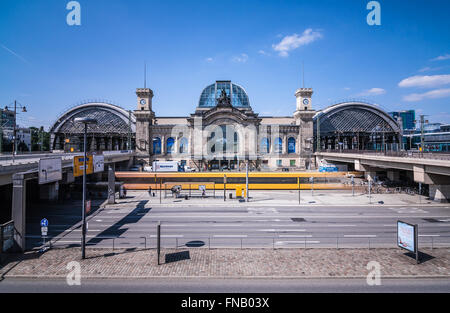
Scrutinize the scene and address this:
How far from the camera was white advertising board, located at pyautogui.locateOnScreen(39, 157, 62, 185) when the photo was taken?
69.2 feet

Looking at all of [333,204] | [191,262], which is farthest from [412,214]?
[191,262]

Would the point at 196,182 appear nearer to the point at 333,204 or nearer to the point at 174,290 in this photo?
the point at 333,204

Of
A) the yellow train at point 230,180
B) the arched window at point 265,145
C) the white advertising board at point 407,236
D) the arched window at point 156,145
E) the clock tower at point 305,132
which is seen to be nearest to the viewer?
the white advertising board at point 407,236

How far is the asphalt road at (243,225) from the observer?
71.7ft

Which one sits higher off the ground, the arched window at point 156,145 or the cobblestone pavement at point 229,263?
the arched window at point 156,145

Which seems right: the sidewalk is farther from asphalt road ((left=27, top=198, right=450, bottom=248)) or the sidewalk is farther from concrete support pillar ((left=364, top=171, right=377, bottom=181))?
concrete support pillar ((left=364, top=171, right=377, bottom=181))

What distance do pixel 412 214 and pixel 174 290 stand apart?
3287 centimetres

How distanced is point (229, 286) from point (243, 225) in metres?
13.0

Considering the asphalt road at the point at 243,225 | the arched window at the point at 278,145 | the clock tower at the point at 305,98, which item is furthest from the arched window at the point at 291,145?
the asphalt road at the point at 243,225

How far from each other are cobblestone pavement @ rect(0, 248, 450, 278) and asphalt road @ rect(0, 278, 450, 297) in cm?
48

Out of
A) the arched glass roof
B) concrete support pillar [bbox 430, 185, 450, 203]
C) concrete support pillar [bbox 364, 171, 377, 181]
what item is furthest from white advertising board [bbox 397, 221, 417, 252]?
the arched glass roof

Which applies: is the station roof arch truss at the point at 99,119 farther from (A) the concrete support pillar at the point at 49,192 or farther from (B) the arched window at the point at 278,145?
(A) the concrete support pillar at the point at 49,192

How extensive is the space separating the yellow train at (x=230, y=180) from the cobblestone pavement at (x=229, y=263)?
28.6 metres

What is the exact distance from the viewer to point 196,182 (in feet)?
158
